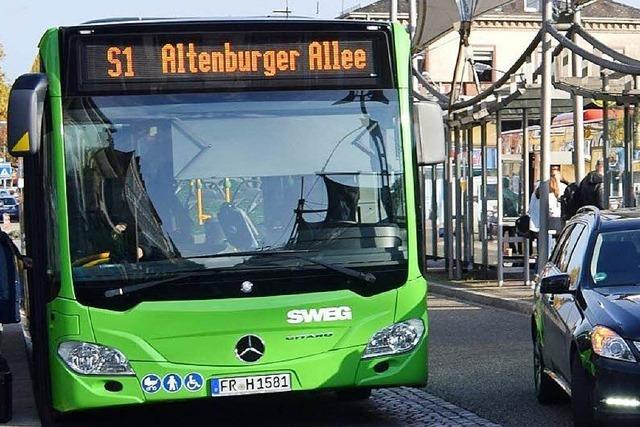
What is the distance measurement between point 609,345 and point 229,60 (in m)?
3.17

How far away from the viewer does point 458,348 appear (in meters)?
14.8

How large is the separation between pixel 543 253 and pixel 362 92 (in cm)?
1136

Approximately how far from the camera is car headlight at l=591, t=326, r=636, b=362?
27.2 feet

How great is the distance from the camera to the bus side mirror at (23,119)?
8.73 meters

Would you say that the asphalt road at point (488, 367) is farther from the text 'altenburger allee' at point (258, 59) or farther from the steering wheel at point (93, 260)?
the steering wheel at point (93, 260)

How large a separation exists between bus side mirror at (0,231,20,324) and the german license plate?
2.21m

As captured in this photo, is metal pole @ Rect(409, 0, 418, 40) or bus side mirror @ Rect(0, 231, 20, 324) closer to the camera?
bus side mirror @ Rect(0, 231, 20, 324)

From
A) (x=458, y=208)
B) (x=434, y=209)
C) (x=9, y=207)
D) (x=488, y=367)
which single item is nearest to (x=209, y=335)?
(x=488, y=367)

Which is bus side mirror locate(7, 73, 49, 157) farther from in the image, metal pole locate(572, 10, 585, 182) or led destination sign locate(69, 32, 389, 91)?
metal pole locate(572, 10, 585, 182)

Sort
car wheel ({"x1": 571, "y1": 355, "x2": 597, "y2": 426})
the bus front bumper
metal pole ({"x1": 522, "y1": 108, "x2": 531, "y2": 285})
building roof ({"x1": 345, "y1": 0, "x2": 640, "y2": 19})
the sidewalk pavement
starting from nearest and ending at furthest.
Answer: car wheel ({"x1": 571, "y1": 355, "x2": 597, "y2": 426}) → the bus front bumper → the sidewalk pavement → metal pole ({"x1": 522, "y1": 108, "x2": 531, "y2": 285}) → building roof ({"x1": 345, "y1": 0, "x2": 640, "y2": 19})

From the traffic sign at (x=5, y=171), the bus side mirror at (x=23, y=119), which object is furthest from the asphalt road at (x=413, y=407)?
the traffic sign at (x=5, y=171)

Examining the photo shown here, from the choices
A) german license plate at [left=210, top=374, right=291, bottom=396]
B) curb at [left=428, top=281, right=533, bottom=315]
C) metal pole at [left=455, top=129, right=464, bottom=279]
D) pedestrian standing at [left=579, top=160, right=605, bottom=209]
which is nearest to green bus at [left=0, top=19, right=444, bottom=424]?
german license plate at [left=210, top=374, right=291, bottom=396]

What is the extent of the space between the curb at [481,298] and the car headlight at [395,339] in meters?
8.19

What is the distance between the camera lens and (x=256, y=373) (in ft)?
29.9
